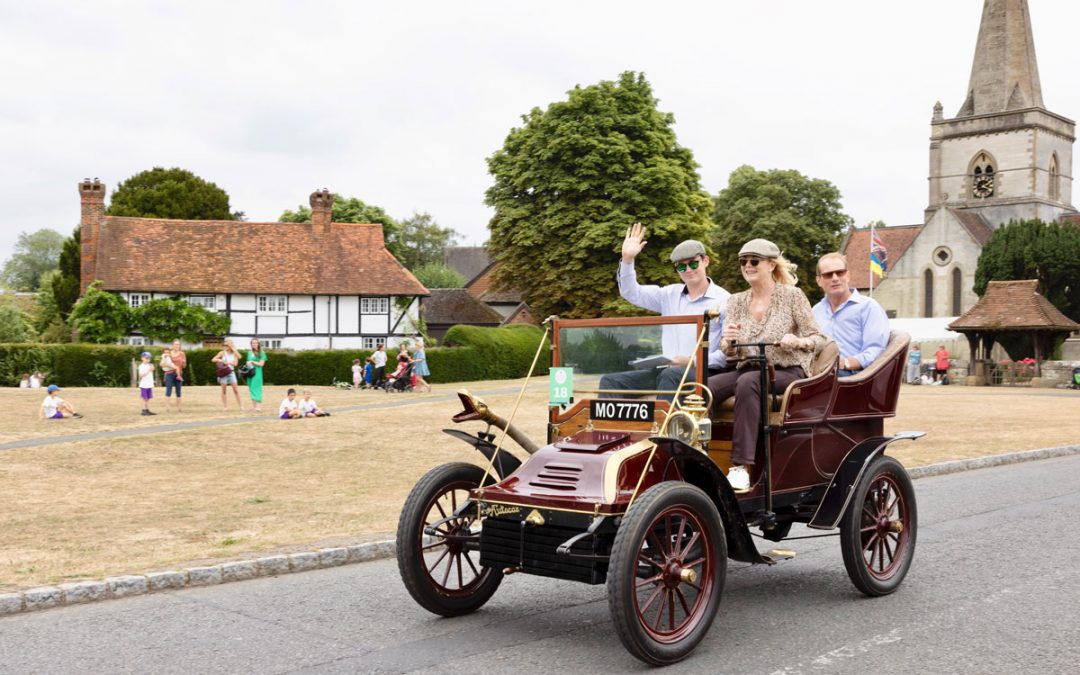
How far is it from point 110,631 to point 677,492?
3461 millimetres

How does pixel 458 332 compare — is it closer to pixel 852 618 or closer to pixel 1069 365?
pixel 1069 365

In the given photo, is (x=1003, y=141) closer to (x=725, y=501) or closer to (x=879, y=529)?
(x=879, y=529)

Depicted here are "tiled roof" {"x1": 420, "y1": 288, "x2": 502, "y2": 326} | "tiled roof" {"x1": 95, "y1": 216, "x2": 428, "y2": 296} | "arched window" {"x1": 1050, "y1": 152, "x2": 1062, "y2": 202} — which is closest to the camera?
"tiled roof" {"x1": 95, "y1": 216, "x2": 428, "y2": 296}

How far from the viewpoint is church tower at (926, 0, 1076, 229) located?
71312mm

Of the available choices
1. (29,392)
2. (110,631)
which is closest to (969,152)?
(29,392)

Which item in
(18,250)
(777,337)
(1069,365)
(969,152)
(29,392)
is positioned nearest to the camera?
(777,337)

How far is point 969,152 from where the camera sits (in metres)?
75.6

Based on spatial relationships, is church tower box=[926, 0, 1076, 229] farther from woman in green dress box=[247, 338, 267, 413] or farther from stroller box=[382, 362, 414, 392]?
woman in green dress box=[247, 338, 267, 413]

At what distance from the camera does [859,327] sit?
7668mm

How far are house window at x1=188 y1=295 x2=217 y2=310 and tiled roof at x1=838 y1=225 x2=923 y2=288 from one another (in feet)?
152

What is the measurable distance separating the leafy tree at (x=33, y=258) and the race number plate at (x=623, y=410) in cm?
11990

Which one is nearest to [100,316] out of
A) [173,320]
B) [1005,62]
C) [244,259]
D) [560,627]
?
[173,320]

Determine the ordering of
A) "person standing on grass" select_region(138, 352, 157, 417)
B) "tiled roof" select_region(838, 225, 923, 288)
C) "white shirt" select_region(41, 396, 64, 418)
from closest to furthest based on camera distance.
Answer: "white shirt" select_region(41, 396, 64, 418), "person standing on grass" select_region(138, 352, 157, 417), "tiled roof" select_region(838, 225, 923, 288)

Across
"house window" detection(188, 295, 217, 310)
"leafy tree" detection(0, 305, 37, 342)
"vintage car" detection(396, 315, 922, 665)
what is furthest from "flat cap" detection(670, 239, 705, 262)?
"leafy tree" detection(0, 305, 37, 342)
